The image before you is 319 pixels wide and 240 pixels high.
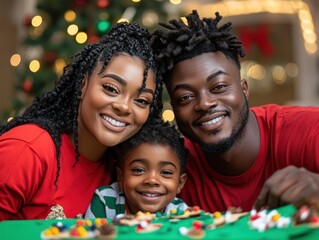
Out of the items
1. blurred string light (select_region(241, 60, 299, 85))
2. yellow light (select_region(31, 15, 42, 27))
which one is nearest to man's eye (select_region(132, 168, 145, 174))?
yellow light (select_region(31, 15, 42, 27))

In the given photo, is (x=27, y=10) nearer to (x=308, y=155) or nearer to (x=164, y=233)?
(x=308, y=155)

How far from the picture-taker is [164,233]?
136cm

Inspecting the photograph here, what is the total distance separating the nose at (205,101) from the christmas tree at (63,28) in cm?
200

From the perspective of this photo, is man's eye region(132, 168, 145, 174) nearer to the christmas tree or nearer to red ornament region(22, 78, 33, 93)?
the christmas tree

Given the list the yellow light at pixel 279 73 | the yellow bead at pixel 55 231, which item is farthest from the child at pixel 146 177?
the yellow light at pixel 279 73

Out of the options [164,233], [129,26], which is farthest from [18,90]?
[164,233]

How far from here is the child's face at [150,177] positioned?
7.52 ft

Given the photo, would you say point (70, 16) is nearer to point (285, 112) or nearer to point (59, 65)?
point (59, 65)

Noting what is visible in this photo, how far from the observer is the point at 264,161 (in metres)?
2.30

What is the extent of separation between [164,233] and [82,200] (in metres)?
0.93

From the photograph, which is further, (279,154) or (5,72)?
(5,72)

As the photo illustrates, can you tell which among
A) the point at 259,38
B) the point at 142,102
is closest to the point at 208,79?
the point at 142,102

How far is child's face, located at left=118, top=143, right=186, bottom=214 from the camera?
7.52 ft

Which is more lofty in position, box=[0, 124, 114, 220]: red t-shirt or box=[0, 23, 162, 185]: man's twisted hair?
box=[0, 23, 162, 185]: man's twisted hair
